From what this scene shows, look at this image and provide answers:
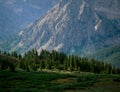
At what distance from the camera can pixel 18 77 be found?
14975 centimetres

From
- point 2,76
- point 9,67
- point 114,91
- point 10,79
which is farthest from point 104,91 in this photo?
point 9,67

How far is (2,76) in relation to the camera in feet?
493

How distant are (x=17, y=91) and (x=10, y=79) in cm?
4173

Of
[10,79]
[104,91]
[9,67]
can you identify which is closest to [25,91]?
[104,91]

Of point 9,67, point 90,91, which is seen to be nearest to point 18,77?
point 9,67

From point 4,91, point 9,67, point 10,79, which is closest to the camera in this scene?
point 4,91

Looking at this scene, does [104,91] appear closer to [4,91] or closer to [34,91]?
[34,91]

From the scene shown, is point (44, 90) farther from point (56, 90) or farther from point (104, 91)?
point (104, 91)

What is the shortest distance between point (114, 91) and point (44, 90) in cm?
2314

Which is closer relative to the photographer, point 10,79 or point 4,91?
point 4,91

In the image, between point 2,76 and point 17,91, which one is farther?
point 2,76

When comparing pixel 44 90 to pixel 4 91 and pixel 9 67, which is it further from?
pixel 9 67

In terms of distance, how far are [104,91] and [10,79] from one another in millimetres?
55017

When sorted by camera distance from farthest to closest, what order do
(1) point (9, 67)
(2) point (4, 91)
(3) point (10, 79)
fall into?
(1) point (9, 67), (3) point (10, 79), (2) point (4, 91)
